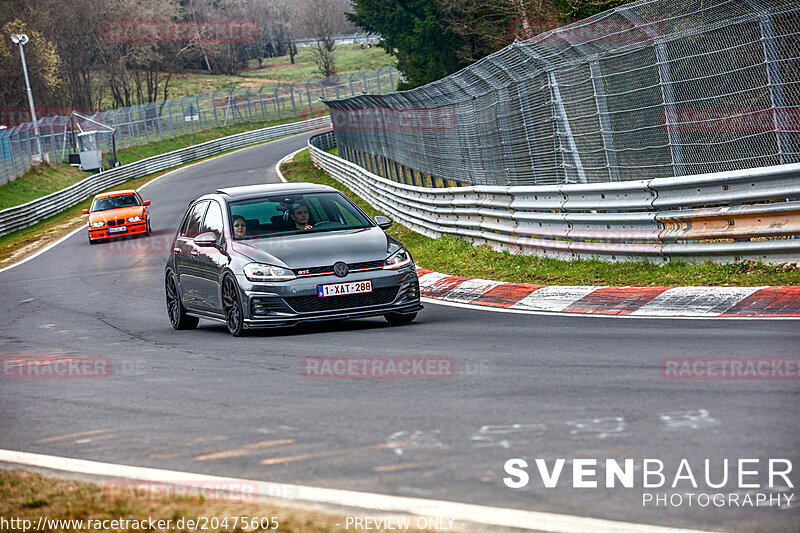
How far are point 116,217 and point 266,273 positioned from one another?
21599 mm

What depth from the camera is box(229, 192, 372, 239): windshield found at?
10.8 metres

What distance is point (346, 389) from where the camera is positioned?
6.75 metres

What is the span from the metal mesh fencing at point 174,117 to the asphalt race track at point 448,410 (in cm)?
3761

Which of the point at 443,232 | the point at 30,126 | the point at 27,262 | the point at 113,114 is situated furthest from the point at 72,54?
the point at 443,232

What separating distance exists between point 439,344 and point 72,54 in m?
80.5

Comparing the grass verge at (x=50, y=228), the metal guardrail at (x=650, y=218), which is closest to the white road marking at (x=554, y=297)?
the metal guardrail at (x=650, y=218)

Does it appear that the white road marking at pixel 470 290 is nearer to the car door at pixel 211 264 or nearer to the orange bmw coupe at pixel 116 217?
the car door at pixel 211 264

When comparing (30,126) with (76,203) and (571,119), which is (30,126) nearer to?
(76,203)

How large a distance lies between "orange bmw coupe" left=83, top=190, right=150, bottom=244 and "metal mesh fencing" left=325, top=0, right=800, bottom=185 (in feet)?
49.4

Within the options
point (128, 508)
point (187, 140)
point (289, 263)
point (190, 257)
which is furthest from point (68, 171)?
point (128, 508)

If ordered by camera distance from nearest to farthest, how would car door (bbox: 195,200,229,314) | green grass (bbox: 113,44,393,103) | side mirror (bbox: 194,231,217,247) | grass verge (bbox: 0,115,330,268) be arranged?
car door (bbox: 195,200,229,314), side mirror (bbox: 194,231,217,247), grass verge (bbox: 0,115,330,268), green grass (bbox: 113,44,393,103)

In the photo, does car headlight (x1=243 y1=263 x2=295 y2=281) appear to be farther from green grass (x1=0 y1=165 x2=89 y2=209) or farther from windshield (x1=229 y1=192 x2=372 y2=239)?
green grass (x1=0 y1=165 x2=89 y2=209)

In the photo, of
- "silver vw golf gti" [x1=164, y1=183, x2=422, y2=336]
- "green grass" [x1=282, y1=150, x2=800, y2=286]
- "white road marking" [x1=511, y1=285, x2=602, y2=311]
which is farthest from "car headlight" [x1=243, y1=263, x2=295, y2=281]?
"green grass" [x1=282, y1=150, x2=800, y2=286]

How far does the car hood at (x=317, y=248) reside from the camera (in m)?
9.91
